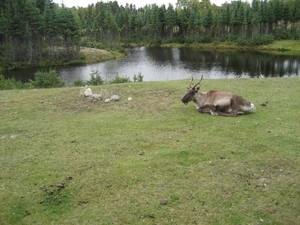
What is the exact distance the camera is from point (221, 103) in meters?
10.9

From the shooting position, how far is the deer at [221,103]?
1071cm

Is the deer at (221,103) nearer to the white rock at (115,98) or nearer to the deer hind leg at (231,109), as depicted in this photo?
the deer hind leg at (231,109)

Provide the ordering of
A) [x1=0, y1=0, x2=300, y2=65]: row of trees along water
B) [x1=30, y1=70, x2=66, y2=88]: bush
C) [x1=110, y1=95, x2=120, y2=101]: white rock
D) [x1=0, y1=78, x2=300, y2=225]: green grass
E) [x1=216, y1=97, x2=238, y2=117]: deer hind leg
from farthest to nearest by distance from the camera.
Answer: [x1=0, y1=0, x2=300, y2=65]: row of trees along water < [x1=30, y1=70, x2=66, y2=88]: bush < [x1=110, y1=95, x2=120, y2=101]: white rock < [x1=216, y1=97, x2=238, y2=117]: deer hind leg < [x1=0, y1=78, x2=300, y2=225]: green grass

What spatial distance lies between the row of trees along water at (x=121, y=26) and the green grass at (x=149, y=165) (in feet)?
142

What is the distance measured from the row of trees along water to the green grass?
142 ft

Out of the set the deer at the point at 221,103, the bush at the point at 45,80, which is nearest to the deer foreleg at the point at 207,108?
the deer at the point at 221,103

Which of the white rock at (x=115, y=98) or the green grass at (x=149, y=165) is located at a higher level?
the white rock at (x=115, y=98)

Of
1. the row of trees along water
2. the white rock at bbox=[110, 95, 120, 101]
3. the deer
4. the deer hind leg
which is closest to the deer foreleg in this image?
the deer

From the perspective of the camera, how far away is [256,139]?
336 inches

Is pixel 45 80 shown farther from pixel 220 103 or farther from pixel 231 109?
pixel 231 109

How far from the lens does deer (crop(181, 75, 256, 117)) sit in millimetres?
10711

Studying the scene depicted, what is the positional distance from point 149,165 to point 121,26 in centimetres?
9785

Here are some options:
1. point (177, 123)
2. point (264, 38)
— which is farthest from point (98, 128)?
point (264, 38)

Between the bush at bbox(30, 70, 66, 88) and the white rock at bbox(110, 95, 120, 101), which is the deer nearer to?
the white rock at bbox(110, 95, 120, 101)
